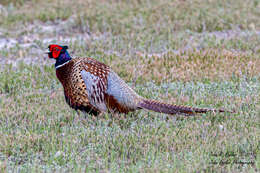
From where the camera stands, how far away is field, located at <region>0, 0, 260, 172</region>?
5.55 m

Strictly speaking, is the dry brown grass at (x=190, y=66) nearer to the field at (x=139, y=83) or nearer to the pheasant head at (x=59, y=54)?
the field at (x=139, y=83)

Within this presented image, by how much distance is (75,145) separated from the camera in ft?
19.3

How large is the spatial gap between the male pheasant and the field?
0.52ft

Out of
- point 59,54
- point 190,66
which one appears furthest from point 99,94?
point 190,66

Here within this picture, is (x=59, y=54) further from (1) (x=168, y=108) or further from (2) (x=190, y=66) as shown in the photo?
(2) (x=190, y=66)

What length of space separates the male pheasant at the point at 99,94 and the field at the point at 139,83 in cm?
16

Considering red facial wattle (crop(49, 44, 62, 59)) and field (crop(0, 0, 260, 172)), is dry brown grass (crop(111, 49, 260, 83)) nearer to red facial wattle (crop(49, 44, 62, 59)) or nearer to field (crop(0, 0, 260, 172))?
field (crop(0, 0, 260, 172))

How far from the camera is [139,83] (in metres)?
9.04

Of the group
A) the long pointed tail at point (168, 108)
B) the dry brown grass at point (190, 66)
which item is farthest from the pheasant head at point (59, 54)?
the dry brown grass at point (190, 66)

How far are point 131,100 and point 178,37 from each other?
4.94 meters

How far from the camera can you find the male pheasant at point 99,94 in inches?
267

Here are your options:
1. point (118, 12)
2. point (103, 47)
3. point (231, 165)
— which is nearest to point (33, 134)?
point (231, 165)

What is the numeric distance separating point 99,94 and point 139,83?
232 cm

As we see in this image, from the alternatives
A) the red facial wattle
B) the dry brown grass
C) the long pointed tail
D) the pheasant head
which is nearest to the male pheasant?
the long pointed tail
